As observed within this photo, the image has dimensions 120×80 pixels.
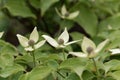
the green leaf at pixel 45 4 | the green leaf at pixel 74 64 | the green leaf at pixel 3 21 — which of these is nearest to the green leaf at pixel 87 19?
the green leaf at pixel 45 4

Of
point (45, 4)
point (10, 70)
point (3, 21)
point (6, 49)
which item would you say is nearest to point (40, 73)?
point (10, 70)

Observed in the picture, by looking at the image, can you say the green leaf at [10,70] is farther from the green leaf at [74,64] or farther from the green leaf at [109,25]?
the green leaf at [109,25]

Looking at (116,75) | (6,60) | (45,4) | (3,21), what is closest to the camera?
(116,75)

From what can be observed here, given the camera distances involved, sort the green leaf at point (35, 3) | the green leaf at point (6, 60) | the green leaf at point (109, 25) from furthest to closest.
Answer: the green leaf at point (35, 3)
the green leaf at point (109, 25)
the green leaf at point (6, 60)

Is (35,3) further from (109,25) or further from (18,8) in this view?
(109,25)

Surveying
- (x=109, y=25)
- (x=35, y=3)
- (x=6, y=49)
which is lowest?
(x=6, y=49)

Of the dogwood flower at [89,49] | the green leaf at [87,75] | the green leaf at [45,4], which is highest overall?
the green leaf at [45,4]
